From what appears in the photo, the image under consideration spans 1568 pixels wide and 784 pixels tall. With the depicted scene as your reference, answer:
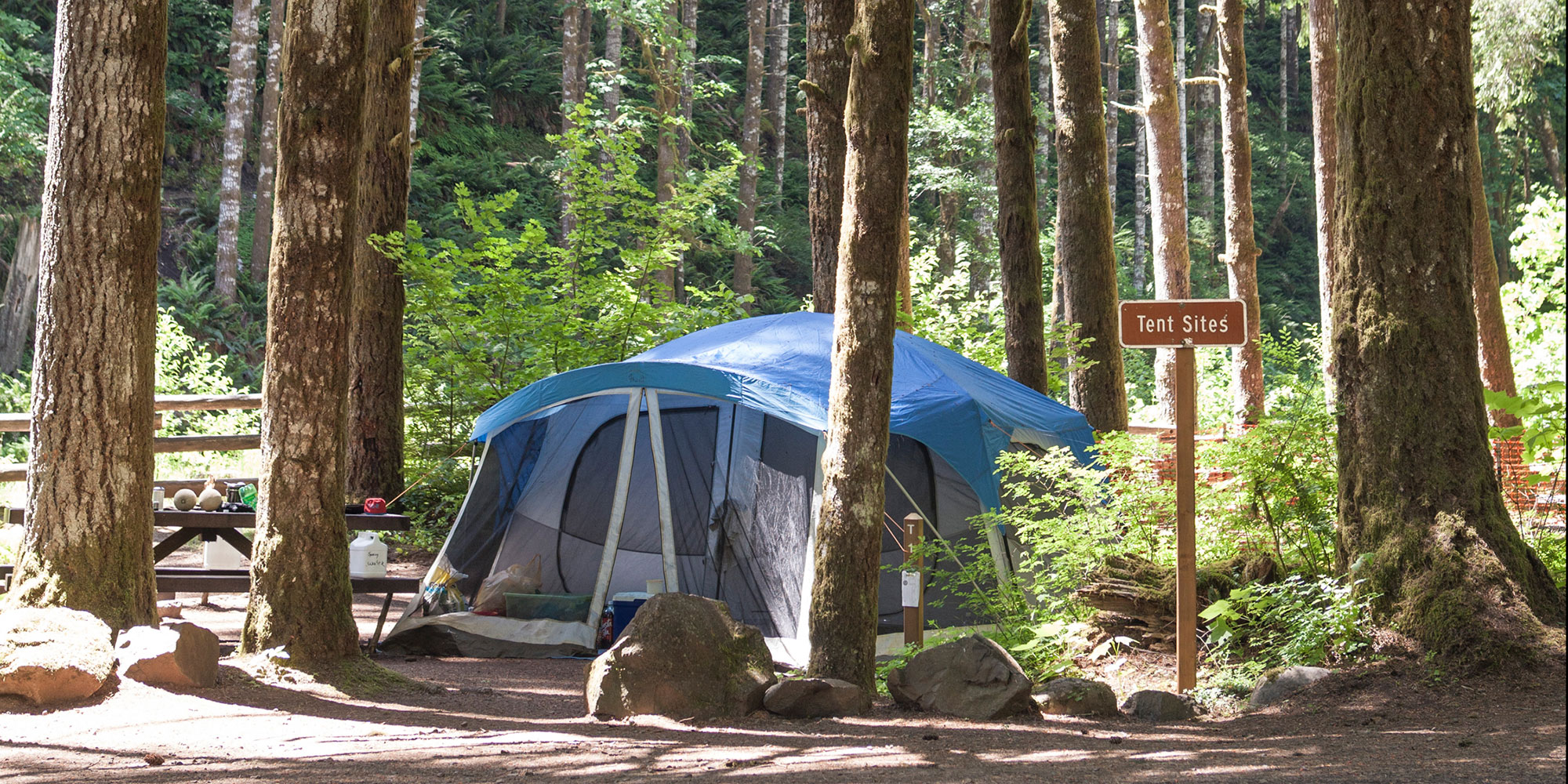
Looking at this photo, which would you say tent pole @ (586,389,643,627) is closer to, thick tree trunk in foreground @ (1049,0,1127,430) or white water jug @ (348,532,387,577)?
white water jug @ (348,532,387,577)

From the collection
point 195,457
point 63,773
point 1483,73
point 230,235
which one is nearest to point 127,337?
point 63,773

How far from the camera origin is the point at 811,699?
514 cm

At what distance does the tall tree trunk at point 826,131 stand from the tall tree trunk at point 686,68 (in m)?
10.6

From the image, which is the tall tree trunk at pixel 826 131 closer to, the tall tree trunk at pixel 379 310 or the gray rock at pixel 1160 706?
the tall tree trunk at pixel 379 310

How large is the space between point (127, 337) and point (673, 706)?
3.04m

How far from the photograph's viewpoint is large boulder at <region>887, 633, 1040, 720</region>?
16.7ft

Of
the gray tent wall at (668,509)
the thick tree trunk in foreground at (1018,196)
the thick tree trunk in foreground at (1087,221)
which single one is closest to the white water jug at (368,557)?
the gray tent wall at (668,509)

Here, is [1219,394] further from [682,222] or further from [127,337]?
[127,337]

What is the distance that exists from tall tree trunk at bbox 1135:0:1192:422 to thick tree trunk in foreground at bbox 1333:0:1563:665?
6.19 metres

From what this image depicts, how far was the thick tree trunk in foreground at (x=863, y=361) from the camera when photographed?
538cm

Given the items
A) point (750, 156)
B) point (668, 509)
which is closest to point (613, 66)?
point (750, 156)

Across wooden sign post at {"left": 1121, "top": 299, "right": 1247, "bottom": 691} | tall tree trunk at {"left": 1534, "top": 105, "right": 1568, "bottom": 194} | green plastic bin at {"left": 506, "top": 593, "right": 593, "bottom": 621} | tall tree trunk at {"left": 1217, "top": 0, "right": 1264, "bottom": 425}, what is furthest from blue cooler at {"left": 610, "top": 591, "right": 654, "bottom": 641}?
tall tree trunk at {"left": 1217, "top": 0, "right": 1264, "bottom": 425}

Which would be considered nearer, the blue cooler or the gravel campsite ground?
the gravel campsite ground

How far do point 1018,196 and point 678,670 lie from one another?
216 inches
